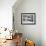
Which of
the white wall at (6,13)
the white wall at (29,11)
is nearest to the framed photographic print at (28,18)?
the white wall at (29,11)

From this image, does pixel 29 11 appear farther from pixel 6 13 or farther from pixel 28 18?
pixel 6 13

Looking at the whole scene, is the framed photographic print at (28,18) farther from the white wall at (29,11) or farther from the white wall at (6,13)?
the white wall at (6,13)

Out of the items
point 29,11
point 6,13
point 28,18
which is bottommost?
point 28,18

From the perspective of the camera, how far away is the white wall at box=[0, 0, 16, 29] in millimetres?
4223

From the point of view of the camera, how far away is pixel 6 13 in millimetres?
4277

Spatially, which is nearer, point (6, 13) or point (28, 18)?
point (6, 13)

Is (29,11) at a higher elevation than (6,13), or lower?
higher

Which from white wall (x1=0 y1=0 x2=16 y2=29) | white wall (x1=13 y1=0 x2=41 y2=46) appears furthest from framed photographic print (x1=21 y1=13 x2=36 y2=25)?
white wall (x1=0 y1=0 x2=16 y2=29)

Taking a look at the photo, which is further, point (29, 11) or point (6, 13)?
point (29, 11)

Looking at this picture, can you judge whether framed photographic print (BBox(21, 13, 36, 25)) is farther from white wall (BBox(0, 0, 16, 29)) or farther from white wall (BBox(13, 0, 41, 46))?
white wall (BBox(0, 0, 16, 29))

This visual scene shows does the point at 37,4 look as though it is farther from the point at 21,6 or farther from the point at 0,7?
the point at 0,7

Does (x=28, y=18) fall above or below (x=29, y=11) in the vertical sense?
below

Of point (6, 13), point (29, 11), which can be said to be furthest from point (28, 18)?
point (6, 13)

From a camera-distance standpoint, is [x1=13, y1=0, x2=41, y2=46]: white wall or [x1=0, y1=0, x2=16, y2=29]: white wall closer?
[x1=0, y1=0, x2=16, y2=29]: white wall
